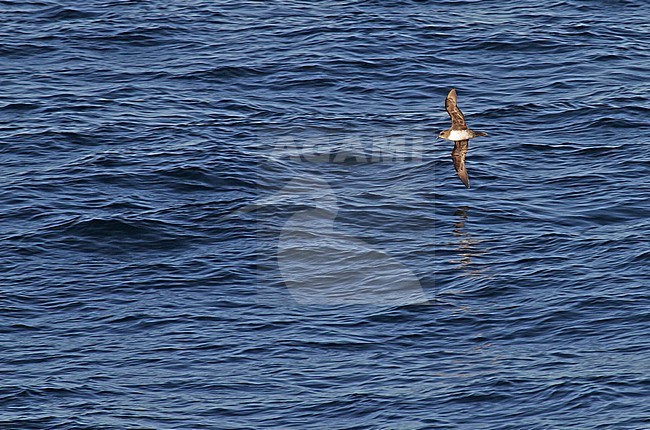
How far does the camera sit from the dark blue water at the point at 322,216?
28172mm

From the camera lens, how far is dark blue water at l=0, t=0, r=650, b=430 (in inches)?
1109

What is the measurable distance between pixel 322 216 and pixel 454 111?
5.86 metres

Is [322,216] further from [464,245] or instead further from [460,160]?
[460,160]

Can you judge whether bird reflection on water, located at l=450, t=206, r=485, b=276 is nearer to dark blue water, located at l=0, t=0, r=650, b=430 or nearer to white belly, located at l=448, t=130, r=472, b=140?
dark blue water, located at l=0, t=0, r=650, b=430

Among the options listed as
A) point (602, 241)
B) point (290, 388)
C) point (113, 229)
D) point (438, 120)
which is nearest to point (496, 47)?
point (438, 120)

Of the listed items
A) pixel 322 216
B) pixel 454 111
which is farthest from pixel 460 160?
pixel 322 216

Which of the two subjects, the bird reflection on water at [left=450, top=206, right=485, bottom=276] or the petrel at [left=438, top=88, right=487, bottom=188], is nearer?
the petrel at [left=438, top=88, right=487, bottom=188]

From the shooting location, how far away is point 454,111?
103ft

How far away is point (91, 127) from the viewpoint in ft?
132

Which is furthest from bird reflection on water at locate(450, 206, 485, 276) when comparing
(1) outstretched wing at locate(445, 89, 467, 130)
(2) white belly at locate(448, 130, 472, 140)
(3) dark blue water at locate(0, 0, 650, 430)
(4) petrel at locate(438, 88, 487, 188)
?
(1) outstretched wing at locate(445, 89, 467, 130)

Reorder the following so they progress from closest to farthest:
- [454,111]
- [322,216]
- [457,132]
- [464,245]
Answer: [454,111] < [457,132] < [464,245] < [322,216]

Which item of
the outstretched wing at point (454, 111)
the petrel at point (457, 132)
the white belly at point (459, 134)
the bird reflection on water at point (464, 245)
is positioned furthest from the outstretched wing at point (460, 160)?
the bird reflection on water at point (464, 245)

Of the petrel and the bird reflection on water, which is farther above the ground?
the petrel

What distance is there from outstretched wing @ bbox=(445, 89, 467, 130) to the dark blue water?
344 centimetres
